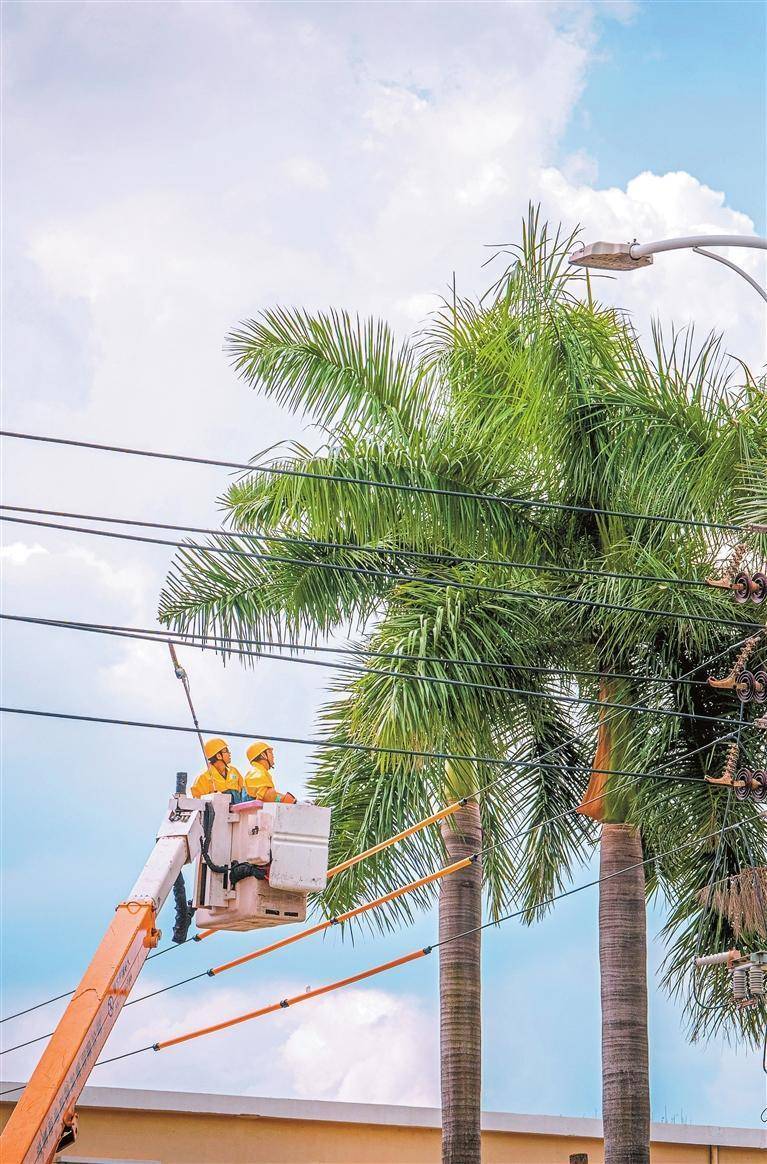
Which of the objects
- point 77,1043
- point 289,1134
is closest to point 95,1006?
point 77,1043

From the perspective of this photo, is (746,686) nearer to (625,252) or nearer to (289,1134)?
(625,252)

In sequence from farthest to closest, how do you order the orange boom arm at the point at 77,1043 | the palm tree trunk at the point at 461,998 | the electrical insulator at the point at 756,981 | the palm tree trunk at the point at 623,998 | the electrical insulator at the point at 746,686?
1. the palm tree trunk at the point at 461,998
2. the palm tree trunk at the point at 623,998
3. the electrical insulator at the point at 756,981
4. the electrical insulator at the point at 746,686
5. the orange boom arm at the point at 77,1043

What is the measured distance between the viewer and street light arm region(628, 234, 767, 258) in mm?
13523

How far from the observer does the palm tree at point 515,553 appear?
647 inches

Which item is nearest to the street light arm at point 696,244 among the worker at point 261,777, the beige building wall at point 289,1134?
the worker at point 261,777

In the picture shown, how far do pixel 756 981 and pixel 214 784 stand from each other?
5.33 m

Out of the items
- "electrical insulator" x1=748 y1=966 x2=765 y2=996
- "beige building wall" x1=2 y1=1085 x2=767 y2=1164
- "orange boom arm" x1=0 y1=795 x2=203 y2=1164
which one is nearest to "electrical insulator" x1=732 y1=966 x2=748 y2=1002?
"electrical insulator" x1=748 y1=966 x2=765 y2=996

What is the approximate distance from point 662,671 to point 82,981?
6892 mm

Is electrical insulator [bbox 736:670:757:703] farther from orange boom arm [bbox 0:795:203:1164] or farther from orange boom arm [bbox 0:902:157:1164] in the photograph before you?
orange boom arm [bbox 0:902:157:1164]

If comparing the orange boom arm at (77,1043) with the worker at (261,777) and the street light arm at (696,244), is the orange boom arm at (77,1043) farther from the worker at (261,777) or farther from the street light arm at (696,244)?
the street light arm at (696,244)

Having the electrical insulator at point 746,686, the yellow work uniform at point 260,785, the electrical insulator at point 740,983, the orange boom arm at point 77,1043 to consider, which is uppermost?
the electrical insulator at point 746,686

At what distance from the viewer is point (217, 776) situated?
13578 millimetres

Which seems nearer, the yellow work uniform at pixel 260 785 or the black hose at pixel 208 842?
the black hose at pixel 208 842

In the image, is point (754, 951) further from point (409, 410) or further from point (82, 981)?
point (82, 981)
